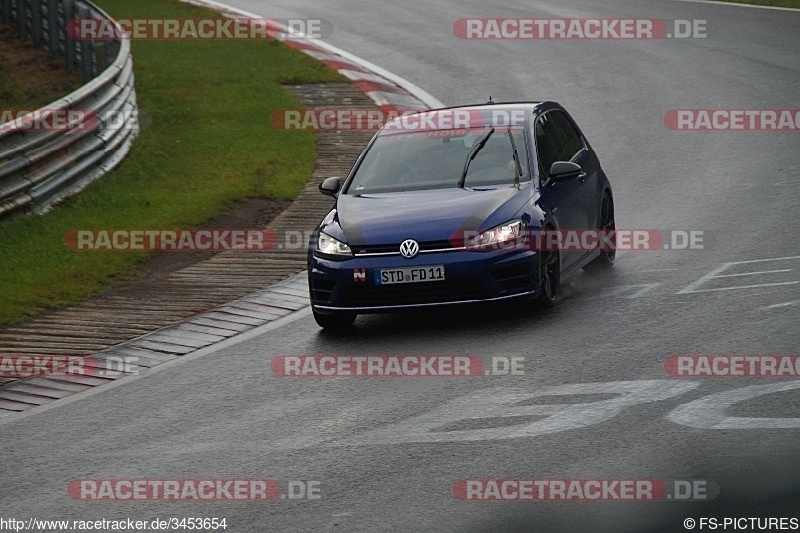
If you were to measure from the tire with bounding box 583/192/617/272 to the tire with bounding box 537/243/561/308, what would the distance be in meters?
1.60

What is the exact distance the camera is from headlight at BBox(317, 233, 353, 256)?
423 inches

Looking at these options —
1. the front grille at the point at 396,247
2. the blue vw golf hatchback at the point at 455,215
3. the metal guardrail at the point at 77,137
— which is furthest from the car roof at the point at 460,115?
the metal guardrail at the point at 77,137

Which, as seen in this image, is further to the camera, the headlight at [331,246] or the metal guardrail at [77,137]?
the metal guardrail at [77,137]

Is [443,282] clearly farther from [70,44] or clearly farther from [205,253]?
[70,44]

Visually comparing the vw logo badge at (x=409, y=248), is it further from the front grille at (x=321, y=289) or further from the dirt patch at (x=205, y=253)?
the dirt patch at (x=205, y=253)

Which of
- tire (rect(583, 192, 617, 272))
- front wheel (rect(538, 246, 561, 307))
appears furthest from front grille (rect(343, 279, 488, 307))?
tire (rect(583, 192, 617, 272))

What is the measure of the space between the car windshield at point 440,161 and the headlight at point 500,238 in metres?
0.78

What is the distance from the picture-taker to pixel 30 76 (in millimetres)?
21891

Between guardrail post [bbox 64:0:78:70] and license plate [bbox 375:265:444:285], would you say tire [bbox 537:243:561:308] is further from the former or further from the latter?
guardrail post [bbox 64:0:78:70]

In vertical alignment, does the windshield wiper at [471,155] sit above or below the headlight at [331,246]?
above

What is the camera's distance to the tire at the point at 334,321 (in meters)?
10.9

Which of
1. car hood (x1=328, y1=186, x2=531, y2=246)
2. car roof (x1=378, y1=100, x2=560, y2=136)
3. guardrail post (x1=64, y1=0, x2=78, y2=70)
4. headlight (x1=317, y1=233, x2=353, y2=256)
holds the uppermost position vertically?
guardrail post (x1=64, y1=0, x2=78, y2=70)

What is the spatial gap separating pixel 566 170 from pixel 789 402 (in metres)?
3.93

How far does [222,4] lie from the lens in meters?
33.8
